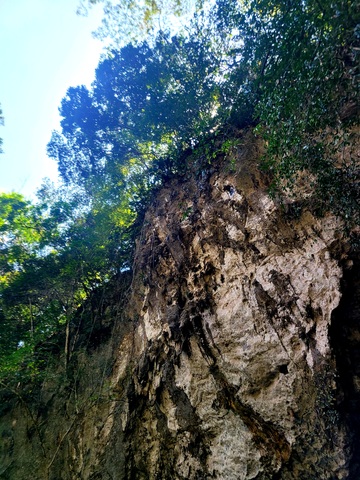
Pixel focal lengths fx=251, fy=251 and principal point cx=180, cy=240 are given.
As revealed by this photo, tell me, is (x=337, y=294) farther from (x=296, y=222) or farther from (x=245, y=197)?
(x=245, y=197)

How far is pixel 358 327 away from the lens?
436 cm

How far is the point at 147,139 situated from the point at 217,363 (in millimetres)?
8823

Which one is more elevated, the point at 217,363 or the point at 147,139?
the point at 147,139

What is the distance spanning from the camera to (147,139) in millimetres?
10547

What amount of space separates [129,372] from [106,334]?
234 cm

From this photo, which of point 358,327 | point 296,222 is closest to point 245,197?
point 296,222

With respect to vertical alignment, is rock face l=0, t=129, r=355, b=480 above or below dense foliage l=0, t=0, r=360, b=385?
below

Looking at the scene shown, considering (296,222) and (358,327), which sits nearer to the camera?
(358,327)

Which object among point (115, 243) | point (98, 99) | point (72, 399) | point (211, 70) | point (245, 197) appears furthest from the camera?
point (98, 99)

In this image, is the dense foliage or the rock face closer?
the rock face

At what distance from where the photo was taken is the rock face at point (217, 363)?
4.30 metres

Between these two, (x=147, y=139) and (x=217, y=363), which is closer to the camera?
(x=217, y=363)

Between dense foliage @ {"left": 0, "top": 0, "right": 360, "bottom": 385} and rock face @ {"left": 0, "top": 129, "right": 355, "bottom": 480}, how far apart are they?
1.19 metres

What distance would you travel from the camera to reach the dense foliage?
502cm
